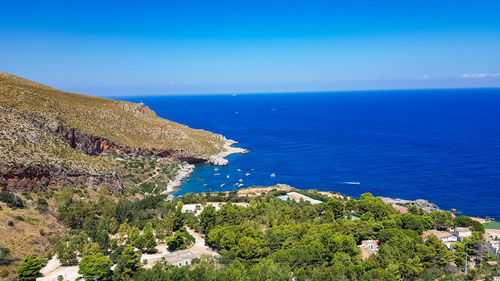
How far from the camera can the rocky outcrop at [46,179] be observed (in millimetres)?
45062

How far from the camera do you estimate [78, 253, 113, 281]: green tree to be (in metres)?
28.3

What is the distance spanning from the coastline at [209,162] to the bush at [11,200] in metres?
31.2

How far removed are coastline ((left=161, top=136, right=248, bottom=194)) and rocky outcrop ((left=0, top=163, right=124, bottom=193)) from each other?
16.0 metres

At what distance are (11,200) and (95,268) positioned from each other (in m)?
20.4

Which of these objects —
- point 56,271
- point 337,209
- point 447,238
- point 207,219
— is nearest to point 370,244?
point 337,209

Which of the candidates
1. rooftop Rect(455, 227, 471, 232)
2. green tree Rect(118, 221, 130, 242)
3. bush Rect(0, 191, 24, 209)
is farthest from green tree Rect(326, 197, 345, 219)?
bush Rect(0, 191, 24, 209)

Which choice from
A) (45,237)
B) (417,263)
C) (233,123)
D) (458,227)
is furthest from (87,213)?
(233,123)

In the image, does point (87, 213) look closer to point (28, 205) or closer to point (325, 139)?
point (28, 205)

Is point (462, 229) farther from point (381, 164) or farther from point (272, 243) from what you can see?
point (381, 164)

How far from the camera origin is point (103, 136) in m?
82.6

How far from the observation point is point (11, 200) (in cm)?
4034

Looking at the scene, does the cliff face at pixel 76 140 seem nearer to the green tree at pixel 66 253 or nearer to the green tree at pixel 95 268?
the green tree at pixel 66 253

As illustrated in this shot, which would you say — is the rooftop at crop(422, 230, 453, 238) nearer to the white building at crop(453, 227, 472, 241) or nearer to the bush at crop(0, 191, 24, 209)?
the white building at crop(453, 227, 472, 241)

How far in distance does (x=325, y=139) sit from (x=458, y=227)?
303ft
